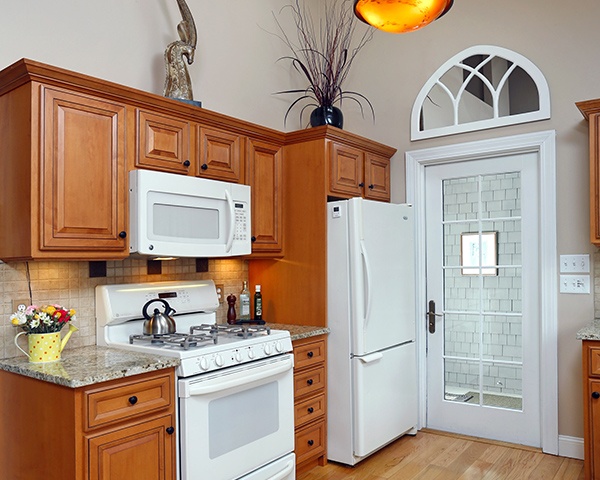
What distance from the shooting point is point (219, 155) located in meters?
3.11

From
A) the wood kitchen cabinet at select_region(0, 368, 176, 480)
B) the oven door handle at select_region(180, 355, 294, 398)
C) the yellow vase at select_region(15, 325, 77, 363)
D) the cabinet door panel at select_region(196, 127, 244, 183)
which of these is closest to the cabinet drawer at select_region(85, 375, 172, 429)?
the wood kitchen cabinet at select_region(0, 368, 176, 480)

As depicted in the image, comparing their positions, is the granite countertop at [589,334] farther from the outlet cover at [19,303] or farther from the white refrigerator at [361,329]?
the outlet cover at [19,303]

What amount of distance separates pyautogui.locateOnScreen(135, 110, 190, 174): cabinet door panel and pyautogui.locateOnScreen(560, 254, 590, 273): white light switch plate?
92.4 inches

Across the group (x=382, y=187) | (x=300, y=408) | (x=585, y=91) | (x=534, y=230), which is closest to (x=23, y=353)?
(x=300, y=408)

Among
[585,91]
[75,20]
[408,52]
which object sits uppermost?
[408,52]

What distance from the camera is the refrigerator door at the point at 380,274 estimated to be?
3.32 meters

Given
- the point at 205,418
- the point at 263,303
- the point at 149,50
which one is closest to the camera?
the point at 205,418

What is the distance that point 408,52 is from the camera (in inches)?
161

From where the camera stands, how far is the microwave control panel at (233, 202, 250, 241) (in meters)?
3.15

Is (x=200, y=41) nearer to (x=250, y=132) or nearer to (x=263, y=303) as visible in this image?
(x=250, y=132)

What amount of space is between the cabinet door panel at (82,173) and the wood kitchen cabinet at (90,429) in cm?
63

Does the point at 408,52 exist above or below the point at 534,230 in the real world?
above

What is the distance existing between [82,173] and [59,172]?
11 cm

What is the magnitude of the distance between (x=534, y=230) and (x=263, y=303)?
72.1 inches
